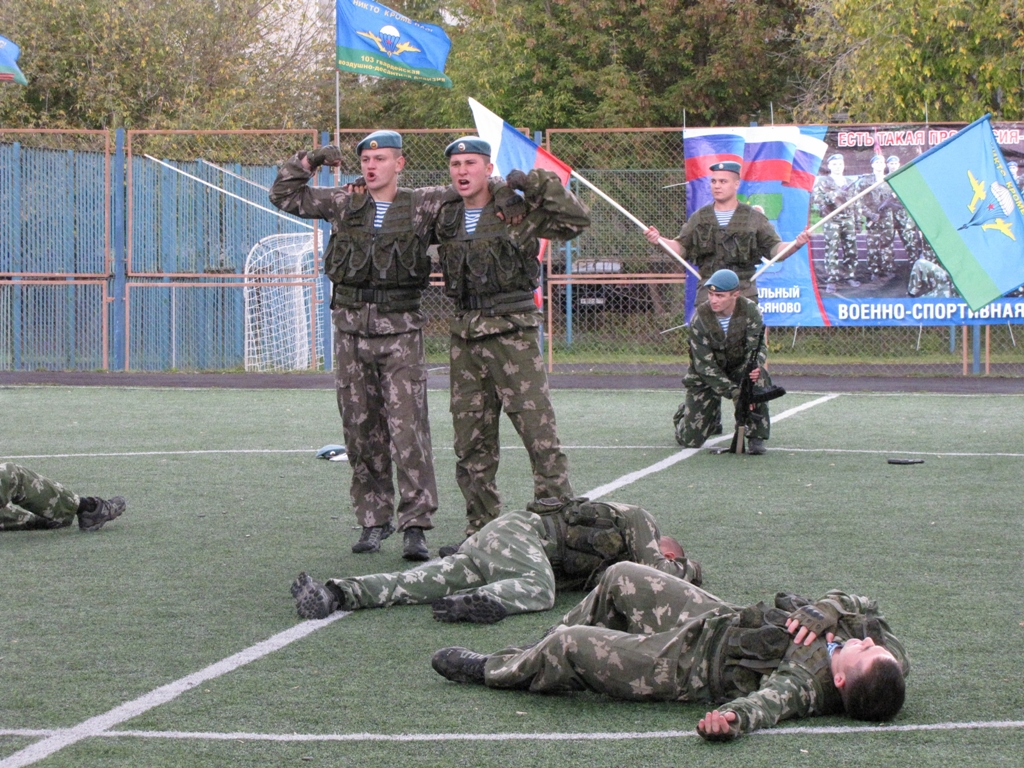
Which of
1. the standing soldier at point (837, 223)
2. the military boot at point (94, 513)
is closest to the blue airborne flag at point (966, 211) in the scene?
the standing soldier at point (837, 223)

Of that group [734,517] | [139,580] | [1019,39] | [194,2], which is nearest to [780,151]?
[1019,39]

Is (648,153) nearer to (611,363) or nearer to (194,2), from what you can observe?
(611,363)

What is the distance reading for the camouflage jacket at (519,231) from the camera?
711cm

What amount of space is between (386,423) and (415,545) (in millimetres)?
710

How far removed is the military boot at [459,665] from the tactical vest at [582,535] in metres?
1.24

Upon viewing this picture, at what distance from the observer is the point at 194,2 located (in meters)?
30.0

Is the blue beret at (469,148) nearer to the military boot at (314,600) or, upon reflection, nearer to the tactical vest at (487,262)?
the tactical vest at (487,262)

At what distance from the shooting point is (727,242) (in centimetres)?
1174

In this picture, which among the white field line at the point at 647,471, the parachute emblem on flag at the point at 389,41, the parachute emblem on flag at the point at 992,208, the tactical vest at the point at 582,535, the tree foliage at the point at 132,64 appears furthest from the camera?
the tree foliage at the point at 132,64

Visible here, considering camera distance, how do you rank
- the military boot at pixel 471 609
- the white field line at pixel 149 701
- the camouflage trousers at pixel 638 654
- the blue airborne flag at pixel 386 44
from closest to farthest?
1. the white field line at pixel 149 701
2. the camouflage trousers at pixel 638 654
3. the military boot at pixel 471 609
4. the blue airborne flag at pixel 386 44

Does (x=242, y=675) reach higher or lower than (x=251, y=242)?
lower

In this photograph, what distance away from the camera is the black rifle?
11.0m

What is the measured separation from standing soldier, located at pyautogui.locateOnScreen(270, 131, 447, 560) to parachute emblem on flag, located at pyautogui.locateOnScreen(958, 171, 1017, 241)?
7554 mm

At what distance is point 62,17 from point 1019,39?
61.7 ft
